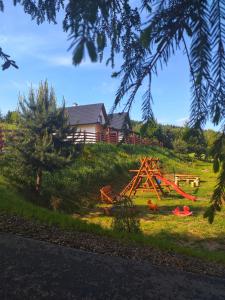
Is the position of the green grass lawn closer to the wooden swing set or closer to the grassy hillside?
the grassy hillside

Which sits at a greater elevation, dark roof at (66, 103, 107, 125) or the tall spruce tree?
dark roof at (66, 103, 107, 125)

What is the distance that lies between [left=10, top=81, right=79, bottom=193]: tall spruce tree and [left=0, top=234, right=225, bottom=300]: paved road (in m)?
10.5

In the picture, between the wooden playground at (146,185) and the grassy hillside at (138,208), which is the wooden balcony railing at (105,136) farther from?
the wooden playground at (146,185)

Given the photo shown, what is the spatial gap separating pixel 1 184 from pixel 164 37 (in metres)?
14.5

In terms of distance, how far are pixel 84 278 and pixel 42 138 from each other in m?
12.3

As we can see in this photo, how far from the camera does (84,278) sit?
14.5 ft

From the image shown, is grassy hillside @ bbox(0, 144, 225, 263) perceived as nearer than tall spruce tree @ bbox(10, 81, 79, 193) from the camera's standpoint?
Yes

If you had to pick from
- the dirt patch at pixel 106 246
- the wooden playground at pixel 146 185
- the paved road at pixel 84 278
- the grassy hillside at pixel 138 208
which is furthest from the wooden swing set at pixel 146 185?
the paved road at pixel 84 278

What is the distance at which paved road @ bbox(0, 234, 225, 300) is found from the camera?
13.3 feet

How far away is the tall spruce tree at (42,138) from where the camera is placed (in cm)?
1584

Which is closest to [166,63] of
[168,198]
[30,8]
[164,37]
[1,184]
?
[164,37]

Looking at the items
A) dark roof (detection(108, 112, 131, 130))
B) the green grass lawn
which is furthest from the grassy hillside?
dark roof (detection(108, 112, 131, 130))

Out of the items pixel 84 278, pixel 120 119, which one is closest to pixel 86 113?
pixel 84 278

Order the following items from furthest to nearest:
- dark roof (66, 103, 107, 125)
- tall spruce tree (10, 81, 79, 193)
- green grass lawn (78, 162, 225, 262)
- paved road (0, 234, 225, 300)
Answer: dark roof (66, 103, 107, 125), tall spruce tree (10, 81, 79, 193), green grass lawn (78, 162, 225, 262), paved road (0, 234, 225, 300)
